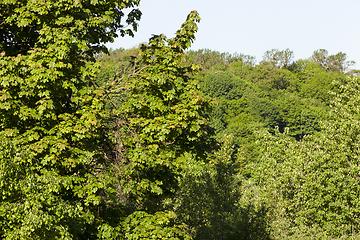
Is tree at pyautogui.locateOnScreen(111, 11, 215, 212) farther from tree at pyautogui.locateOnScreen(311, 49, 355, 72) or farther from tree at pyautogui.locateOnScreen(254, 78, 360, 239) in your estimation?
tree at pyautogui.locateOnScreen(311, 49, 355, 72)

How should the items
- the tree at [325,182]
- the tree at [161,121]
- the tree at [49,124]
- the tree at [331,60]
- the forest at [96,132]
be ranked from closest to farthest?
the tree at [49,124] → the forest at [96,132] → the tree at [161,121] → the tree at [325,182] → the tree at [331,60]

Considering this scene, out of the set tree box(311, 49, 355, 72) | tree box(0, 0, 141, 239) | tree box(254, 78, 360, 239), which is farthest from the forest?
tree box(311, 49, 355, 72)

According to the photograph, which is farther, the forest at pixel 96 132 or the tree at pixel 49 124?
the forest at pixel 96 132

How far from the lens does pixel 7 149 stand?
29.6 ft

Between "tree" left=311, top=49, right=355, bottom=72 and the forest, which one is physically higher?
"tree" left=311, top=49, right=355, bottom=72

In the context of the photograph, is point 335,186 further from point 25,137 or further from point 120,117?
point 25,137

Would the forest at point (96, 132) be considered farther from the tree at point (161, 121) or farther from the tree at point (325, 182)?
the tree at point (325, 182)

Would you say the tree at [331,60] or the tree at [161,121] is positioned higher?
the tree at [331,60]

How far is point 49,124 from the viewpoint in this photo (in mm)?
11516

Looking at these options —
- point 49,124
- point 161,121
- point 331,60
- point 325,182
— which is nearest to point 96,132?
point 49,124

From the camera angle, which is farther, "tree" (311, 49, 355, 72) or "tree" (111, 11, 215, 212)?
"tree" (311, 49, 355, 72)

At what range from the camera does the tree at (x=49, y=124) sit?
9.01 meters

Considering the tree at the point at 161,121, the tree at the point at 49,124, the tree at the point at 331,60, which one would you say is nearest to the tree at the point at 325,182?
the tree at the point at 161,121

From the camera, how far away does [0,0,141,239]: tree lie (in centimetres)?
901
